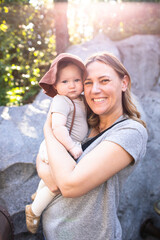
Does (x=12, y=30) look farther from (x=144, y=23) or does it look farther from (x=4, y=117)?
(x=144, y=23)

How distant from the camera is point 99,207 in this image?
1540 millimetres

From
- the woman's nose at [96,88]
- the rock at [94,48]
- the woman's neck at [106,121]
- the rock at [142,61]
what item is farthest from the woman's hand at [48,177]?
the rock at [142,61]

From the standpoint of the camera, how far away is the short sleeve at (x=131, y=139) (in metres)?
1.39

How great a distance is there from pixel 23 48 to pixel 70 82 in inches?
156

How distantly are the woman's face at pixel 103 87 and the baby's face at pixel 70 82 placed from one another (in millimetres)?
100

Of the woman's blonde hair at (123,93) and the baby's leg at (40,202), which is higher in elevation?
the woman's blonde hair at (123,93)

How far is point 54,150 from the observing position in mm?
1593

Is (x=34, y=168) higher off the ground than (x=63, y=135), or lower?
lower

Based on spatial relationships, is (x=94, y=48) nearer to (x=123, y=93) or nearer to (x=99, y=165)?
(x=123, y=93)

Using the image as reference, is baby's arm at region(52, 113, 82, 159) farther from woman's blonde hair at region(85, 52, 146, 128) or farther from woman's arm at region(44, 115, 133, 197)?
woman's blonde hair at region(85, 52, 146, 128)

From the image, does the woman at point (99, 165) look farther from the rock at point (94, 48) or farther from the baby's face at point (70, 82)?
the rock at point (94, 48)

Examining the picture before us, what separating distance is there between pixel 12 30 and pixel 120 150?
15.0 ft

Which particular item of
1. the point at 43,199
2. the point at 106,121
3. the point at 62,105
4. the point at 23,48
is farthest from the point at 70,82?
the point at 23,48

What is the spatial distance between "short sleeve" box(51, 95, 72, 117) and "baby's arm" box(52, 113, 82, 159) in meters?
0.03
